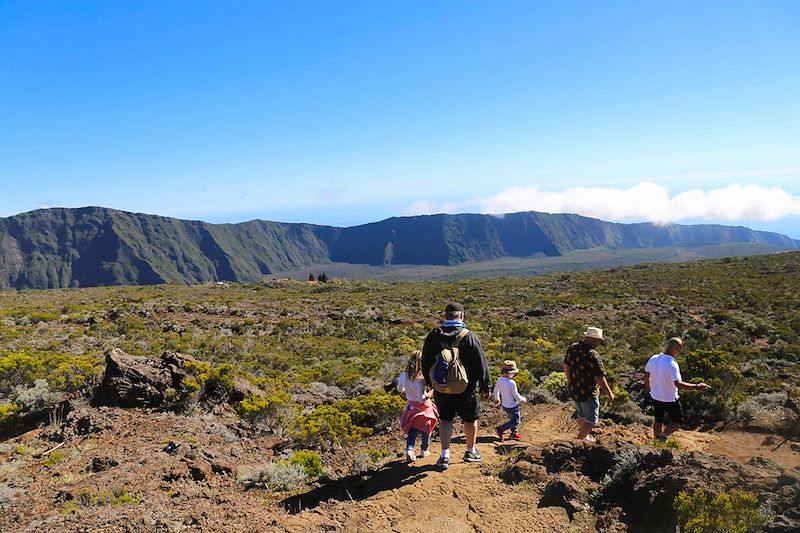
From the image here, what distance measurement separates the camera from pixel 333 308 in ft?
101

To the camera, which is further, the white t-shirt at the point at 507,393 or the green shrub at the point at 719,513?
the white t-shirt at the point at 507,393

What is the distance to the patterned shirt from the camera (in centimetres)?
597

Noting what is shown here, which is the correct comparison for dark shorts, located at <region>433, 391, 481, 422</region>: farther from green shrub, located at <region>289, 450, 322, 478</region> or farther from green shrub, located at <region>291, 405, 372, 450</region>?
green shrub, located at <region>291, 405, 372, 450</region>

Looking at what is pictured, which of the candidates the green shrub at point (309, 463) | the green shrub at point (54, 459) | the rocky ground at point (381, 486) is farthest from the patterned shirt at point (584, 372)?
the green shrub at point (54, 459)

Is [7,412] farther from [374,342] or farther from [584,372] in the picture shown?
[374,342]

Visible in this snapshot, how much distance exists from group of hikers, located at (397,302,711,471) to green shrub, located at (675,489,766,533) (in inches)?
78.3

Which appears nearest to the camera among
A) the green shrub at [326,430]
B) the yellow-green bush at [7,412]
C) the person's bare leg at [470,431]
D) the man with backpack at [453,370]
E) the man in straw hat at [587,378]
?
the man with backpack at [453,370]

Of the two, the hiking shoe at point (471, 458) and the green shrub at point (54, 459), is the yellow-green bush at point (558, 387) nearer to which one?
the hiking shoe at point (471, 458)

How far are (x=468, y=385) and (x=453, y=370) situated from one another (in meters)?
0.31

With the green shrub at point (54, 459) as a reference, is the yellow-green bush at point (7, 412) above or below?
above

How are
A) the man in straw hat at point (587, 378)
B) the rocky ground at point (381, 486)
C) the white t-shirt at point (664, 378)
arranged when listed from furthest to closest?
the white t-shirt at point (664, 378)
the man in straw hat at point (587, 378)
the rocky ground at point (381, 486)

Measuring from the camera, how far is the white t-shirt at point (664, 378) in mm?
6301

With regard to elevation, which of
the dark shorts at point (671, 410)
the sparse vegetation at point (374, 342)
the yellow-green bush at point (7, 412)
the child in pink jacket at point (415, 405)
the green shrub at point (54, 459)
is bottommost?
the sparse vegetation at point (374, 342)

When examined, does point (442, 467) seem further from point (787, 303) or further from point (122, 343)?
point (787, 303)
